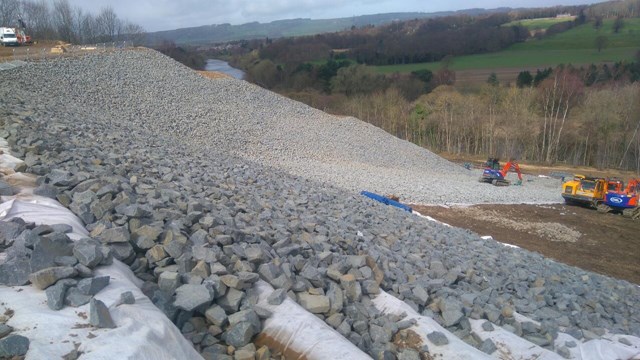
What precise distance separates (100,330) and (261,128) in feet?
64.4

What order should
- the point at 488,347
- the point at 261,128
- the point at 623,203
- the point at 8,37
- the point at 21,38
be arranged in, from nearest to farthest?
the point at 488,347 < the point at 623,203 < the point at 261,128 < the point at 8,37 < the point at 21,38

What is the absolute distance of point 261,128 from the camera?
2214 centimetres

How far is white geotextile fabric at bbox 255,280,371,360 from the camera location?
11.6ft

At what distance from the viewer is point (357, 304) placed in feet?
15.0

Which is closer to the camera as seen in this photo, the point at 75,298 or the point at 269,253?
the point at 75,298

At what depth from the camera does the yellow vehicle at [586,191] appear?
17.6 meters

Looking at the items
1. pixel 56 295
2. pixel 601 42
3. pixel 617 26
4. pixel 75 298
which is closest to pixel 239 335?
pixel 75 298

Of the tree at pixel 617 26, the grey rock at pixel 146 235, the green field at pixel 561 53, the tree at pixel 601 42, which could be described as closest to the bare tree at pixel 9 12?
the green field at pixel 561 53

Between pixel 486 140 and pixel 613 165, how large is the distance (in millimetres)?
8694

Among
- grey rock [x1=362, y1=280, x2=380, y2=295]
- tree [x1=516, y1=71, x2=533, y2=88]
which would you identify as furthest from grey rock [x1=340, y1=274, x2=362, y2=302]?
tree [x1=516, y1=71, x2=533, y2=88]

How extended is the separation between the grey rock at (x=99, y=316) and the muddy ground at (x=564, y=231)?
35.4 ft

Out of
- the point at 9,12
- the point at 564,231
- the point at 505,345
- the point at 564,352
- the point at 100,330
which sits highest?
the point at 9,12

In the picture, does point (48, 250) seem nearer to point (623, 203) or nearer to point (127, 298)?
point (127, 298)

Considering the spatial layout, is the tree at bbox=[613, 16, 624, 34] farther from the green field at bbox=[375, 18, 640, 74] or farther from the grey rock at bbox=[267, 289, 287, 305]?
the grey rock at bbox=[267, 289, 287, 305]
